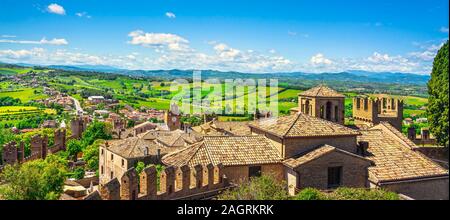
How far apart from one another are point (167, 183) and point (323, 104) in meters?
20.0

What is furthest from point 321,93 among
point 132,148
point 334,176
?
point 132,148

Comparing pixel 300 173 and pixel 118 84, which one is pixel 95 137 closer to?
pixel 300 173

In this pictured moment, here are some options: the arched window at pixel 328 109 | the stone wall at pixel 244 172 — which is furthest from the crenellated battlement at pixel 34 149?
the stone wall at pixel 244 172

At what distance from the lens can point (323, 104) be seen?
103 ft

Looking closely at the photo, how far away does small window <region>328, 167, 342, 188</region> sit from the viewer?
18723 mm

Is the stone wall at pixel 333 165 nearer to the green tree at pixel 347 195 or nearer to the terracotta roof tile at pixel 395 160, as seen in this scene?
the terracotta roof tile at pixel 395 160

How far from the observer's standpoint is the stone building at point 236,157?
17.9 meters

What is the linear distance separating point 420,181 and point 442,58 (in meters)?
12.3

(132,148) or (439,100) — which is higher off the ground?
(439,100)

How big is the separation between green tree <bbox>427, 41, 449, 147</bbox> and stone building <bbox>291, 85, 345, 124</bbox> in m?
6.33

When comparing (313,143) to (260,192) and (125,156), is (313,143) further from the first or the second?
(125,156)

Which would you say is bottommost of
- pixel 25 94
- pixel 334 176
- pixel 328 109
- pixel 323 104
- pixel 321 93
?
pixel 334 176
